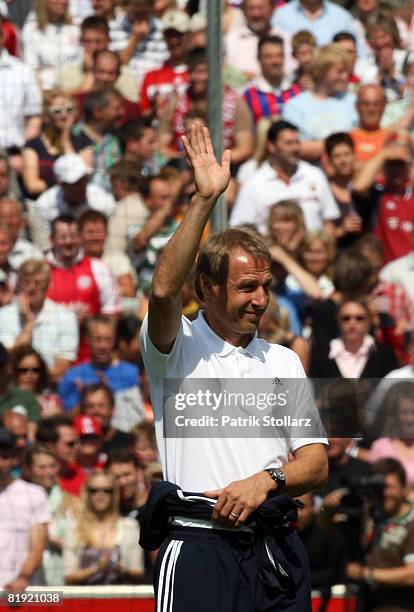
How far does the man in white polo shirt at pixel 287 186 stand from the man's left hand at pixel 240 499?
12.9 feet

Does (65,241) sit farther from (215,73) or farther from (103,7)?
(215,73)

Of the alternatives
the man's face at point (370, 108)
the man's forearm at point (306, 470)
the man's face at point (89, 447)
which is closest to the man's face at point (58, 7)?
the man's face at point (370, 108)

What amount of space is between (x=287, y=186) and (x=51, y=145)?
1.48 meters

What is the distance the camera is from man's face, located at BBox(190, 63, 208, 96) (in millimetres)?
6887

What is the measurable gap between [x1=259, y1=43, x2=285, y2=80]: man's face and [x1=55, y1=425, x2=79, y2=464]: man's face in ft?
9.87

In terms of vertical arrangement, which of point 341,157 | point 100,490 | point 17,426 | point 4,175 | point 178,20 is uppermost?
point 178,20

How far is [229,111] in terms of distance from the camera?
24.3 ft

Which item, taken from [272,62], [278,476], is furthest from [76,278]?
[278,476]

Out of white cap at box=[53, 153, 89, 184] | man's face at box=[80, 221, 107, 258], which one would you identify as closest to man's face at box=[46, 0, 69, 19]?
white cap at box=[53, 153, 89, 184]

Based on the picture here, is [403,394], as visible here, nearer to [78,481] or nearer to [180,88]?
[78,481]

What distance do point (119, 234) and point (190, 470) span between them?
3.40 metres

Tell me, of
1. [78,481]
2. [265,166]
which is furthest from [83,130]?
[78,481]

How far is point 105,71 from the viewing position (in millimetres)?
7203

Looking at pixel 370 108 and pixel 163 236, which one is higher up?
pixel 370 108
